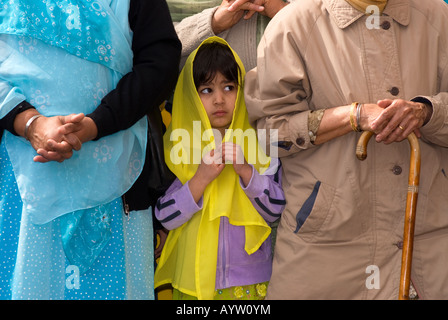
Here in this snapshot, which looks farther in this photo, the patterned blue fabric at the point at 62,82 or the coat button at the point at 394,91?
the coat button at the point at 394,91

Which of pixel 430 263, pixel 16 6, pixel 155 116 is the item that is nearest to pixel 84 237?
pixel 155 116

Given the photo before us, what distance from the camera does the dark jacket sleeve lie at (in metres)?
2.59

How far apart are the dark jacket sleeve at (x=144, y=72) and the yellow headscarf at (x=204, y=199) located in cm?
29

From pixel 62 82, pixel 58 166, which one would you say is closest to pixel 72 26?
pixel 62 82

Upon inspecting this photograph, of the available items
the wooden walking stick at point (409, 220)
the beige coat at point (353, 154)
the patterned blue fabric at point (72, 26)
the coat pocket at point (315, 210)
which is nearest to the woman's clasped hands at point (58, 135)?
the patterned blue fabric at point (72, 26)

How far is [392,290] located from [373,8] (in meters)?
1.15

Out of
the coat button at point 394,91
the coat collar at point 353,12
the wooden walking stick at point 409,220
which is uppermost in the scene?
the coat collar at point 353,12

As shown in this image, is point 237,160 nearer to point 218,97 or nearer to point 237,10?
point 218,97

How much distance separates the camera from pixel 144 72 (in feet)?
8.77

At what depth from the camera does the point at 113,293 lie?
2.63m

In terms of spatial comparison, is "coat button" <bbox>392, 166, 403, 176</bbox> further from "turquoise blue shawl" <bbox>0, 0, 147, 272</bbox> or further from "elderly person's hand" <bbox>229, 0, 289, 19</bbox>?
"turquoise blue shawl" <bbox>0, 0, 147, 272</bbox>

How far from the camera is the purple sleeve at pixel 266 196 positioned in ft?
9.45

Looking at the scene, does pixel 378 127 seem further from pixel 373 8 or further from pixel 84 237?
pixel 84 237

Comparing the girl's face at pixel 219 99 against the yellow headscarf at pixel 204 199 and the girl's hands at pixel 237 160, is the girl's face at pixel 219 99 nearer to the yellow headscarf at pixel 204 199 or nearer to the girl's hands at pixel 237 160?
the yellow headscarf at pixel 204 199
